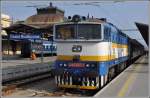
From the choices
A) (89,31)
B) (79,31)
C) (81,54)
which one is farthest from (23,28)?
(81,54)

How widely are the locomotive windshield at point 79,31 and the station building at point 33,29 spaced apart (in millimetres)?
16521

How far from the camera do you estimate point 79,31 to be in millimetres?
14062

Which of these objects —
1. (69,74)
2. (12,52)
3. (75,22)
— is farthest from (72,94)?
(12,52)

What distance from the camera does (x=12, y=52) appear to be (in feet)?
234

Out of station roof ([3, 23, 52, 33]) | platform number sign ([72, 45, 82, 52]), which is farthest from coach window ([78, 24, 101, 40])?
station roof ([3, 23, 52, 33])

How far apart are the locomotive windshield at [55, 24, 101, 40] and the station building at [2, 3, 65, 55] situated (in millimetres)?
A: 16521

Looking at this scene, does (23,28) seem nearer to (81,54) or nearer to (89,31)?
(89,31)

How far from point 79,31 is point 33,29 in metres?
21.7

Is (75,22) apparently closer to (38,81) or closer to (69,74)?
(69,74)

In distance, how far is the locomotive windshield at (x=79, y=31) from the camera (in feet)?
45.5

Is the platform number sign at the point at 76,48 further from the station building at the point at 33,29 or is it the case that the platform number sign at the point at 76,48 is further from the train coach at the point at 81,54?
the station building at the point at 33,29

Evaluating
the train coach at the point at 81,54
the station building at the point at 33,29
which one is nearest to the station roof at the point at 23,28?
the station building at the point at 33,29

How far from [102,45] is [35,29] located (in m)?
21.7

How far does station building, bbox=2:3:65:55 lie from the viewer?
1364 inches
